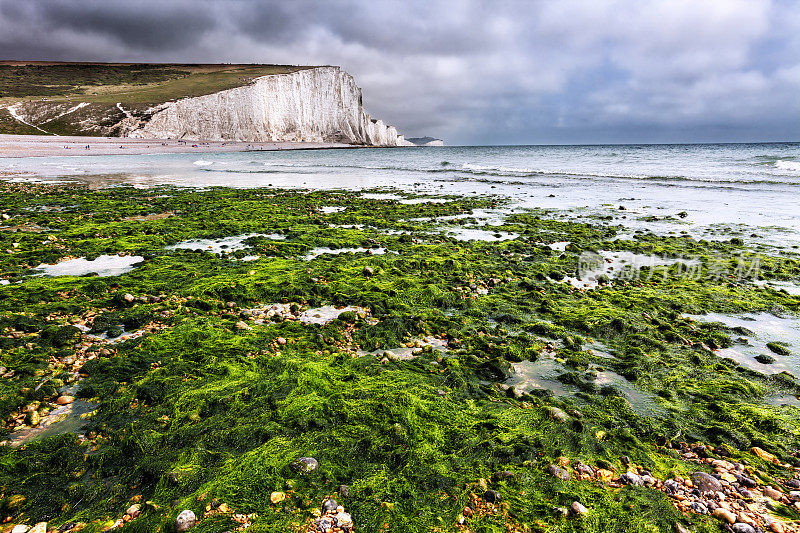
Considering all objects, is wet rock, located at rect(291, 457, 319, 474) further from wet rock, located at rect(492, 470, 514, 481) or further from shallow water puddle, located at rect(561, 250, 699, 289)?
shallow water puddle, located at rect(561, 250, 699, 289)

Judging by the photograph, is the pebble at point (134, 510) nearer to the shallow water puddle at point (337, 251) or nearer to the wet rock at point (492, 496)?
the wet rock at point (492, 496)

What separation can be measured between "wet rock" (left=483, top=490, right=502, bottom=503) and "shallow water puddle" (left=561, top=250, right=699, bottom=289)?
6259 millimetres

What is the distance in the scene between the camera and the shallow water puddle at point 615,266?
908 centimetres

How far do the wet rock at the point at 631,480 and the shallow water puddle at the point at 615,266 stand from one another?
550 centimetres

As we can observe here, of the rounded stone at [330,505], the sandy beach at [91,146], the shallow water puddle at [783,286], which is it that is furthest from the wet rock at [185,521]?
the sandy beach at [91,146]

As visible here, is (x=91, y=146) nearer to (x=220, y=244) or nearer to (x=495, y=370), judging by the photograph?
(x=220, y=244)

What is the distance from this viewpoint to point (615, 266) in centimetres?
999

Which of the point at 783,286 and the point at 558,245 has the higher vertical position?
the point at 558,245

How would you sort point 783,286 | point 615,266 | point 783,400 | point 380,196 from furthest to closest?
point 380,196 → point 615,266 → point 783,286 → point 783,400

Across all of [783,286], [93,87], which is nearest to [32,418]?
[783,286]

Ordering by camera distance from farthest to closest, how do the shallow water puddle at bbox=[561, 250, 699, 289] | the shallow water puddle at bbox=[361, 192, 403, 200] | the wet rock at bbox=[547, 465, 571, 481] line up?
the shallow water puddle at bbox=[361, 192, 403, 200] → the shallow water puddle at bbox=[561, 250, 699, 289] → the wet rock at bbox=[547, 465, 571, 481]

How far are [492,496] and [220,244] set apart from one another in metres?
10.3

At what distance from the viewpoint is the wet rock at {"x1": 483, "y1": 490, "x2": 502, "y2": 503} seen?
330cm

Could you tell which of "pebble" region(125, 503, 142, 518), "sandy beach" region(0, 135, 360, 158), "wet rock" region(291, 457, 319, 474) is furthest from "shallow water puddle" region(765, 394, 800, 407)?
"sandy beach" region(0, 135, 360, 158)
